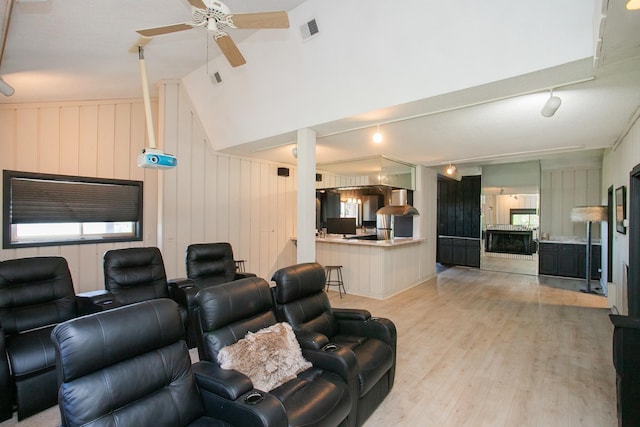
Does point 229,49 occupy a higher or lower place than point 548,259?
higher

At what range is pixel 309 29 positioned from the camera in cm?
309

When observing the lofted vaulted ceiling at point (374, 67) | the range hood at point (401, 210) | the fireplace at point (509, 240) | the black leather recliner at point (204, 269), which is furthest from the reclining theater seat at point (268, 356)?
the fireplace at point (509, 240)

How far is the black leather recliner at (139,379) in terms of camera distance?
4.31 feet

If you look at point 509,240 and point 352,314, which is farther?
point 509,240

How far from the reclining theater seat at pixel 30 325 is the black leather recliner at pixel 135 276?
38 centimetres

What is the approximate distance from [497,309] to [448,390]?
2819 millimetres

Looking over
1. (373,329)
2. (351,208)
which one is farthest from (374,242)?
(373,329)

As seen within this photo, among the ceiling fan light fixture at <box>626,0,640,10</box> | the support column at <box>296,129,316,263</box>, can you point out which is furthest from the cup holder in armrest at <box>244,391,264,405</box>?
the ceiling fan light fixture at <box>626,0,640,10</box>

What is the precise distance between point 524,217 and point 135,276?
9474 mm

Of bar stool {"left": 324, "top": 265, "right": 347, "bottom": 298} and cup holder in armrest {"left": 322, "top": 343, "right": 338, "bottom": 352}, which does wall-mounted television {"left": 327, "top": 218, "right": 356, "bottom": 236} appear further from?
cup holder in armrest {"left": 322, "top": 343, "right": 338, "bottom": 352}

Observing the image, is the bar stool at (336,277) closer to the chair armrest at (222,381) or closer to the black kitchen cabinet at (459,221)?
the chair armrest at (222,381)

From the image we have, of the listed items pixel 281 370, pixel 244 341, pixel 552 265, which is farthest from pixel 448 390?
pixel 552 265

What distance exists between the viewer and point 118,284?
342 cm

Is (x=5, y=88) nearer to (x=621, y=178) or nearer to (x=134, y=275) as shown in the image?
(x=134, y=275)
